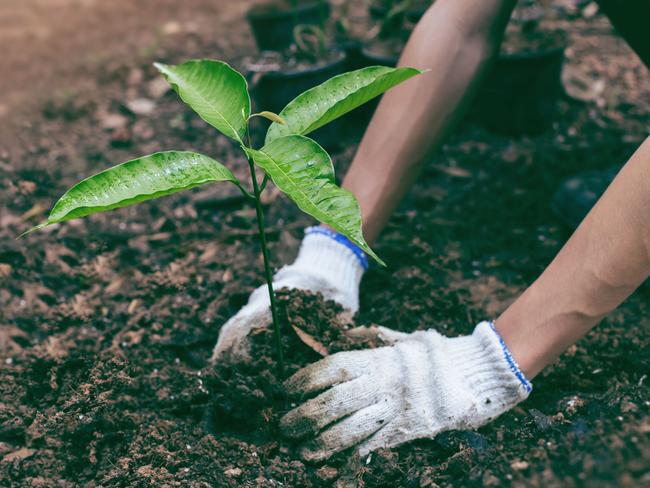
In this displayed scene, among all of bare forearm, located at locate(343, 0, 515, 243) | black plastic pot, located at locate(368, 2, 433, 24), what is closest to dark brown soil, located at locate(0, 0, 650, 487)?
bare forearm, located at locate(343, 0, 515, 243)

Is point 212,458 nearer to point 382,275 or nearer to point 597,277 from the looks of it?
point 382,275

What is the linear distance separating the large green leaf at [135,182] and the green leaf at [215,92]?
87 millimetres

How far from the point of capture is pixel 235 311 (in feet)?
5.87

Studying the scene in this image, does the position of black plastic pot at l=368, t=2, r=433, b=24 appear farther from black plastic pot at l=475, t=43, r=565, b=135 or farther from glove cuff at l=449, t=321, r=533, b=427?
glove cuff at l=449, t=321, r=533, b=427

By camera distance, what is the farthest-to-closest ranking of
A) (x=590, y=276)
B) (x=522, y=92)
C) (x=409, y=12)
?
(x=409, y=12)
(x=522, y=92)
(x=590, y=276)

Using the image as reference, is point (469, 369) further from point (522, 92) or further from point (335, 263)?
point (522, 92)

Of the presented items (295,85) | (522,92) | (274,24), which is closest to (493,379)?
(522,92)

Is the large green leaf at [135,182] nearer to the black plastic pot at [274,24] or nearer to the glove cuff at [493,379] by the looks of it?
the glove cuff at [493,379]

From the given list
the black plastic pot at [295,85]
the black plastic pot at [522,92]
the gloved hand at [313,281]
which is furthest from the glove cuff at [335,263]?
the black plastic pot at [522,92]

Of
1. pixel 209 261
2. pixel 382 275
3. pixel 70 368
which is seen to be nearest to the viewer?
pixel 70 368

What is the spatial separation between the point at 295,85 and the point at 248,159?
64.4 inches

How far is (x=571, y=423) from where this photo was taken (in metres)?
1.29

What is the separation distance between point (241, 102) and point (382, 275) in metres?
0.86

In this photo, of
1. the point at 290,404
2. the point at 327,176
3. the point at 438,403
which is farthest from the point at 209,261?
the point at 327,176
